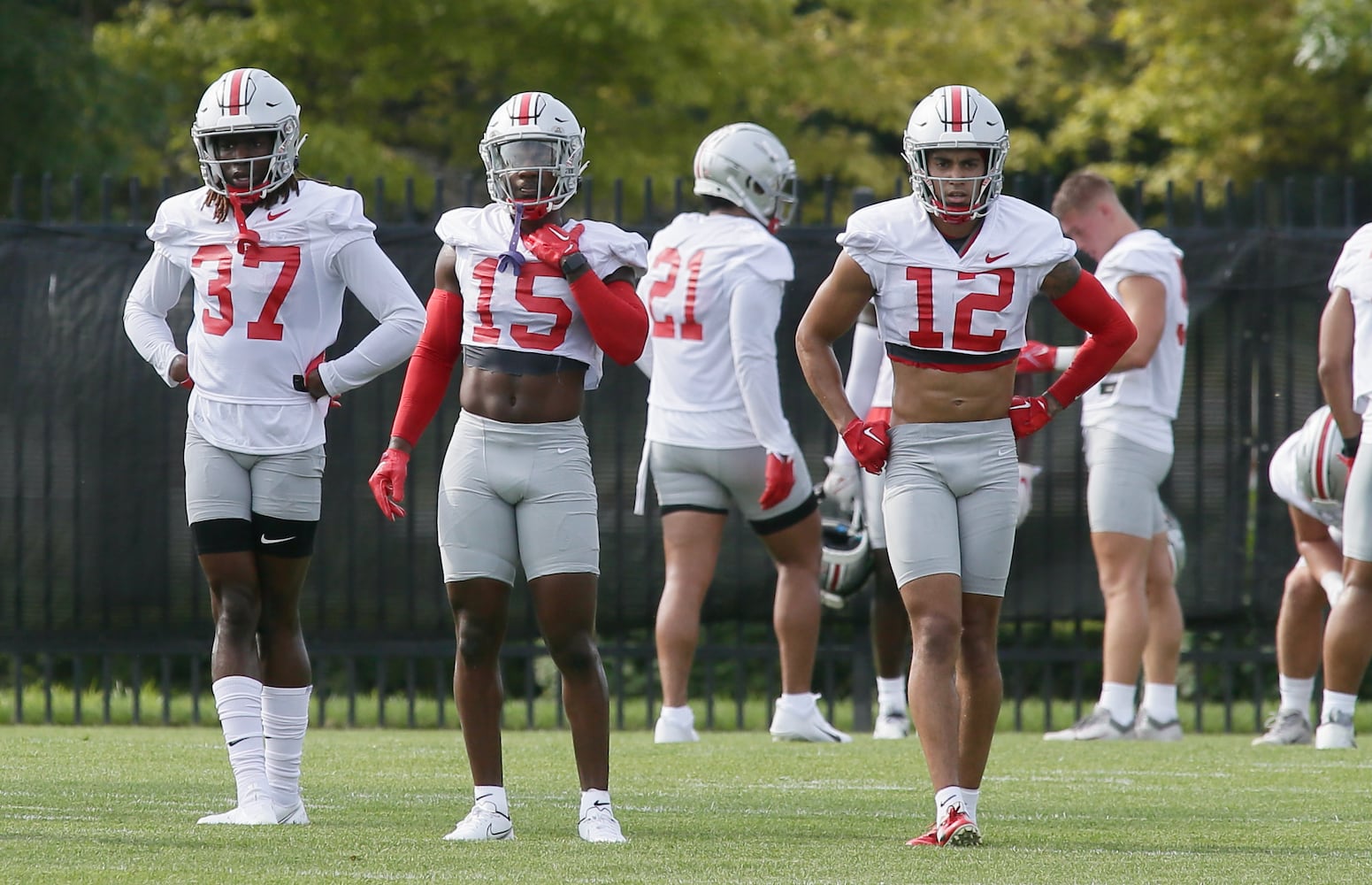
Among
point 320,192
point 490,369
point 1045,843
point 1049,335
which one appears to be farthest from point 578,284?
point 1049,335

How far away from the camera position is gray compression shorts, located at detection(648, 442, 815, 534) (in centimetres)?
815

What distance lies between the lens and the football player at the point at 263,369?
18.4ft

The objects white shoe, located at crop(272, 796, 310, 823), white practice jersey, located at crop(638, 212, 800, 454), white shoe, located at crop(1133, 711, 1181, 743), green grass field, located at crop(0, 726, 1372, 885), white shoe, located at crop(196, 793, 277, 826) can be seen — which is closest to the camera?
green grass field, located at crop(0, 726, 1372, 885)

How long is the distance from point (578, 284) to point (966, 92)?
3.89 ft

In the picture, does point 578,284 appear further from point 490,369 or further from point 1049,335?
point 1049,335

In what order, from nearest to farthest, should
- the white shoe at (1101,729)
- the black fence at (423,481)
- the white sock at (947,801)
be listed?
1. the white sock at (947,801)
2. the white shoe at (1101,729)
3. the black fence at (423,481)

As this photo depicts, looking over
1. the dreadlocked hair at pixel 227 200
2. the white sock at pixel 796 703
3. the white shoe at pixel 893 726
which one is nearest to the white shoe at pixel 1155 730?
the white shoe at pixel 893 726

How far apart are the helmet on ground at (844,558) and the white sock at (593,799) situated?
3670 mm

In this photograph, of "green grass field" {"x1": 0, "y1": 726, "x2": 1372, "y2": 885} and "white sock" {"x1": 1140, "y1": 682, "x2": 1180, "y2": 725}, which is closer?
"green grass field" {"x1": 0, "y1": 726, "x2": 1372, "y2": 885}

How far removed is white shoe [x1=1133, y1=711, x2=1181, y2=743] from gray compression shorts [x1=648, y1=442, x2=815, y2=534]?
1.89 metres

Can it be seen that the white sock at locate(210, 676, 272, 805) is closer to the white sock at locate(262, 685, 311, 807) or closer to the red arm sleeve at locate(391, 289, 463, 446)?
the white sock at locate(262, 685, 311, 807)

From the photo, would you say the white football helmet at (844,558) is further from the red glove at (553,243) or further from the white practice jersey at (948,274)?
the red glove at (553,243)

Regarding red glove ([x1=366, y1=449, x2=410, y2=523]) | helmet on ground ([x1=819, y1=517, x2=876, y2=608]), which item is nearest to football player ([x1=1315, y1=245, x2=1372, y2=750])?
helmet on ground ([x1=819, y1=517, x2=876, y2=608])

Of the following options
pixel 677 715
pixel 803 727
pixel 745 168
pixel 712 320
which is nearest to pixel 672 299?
pixel 712 320
